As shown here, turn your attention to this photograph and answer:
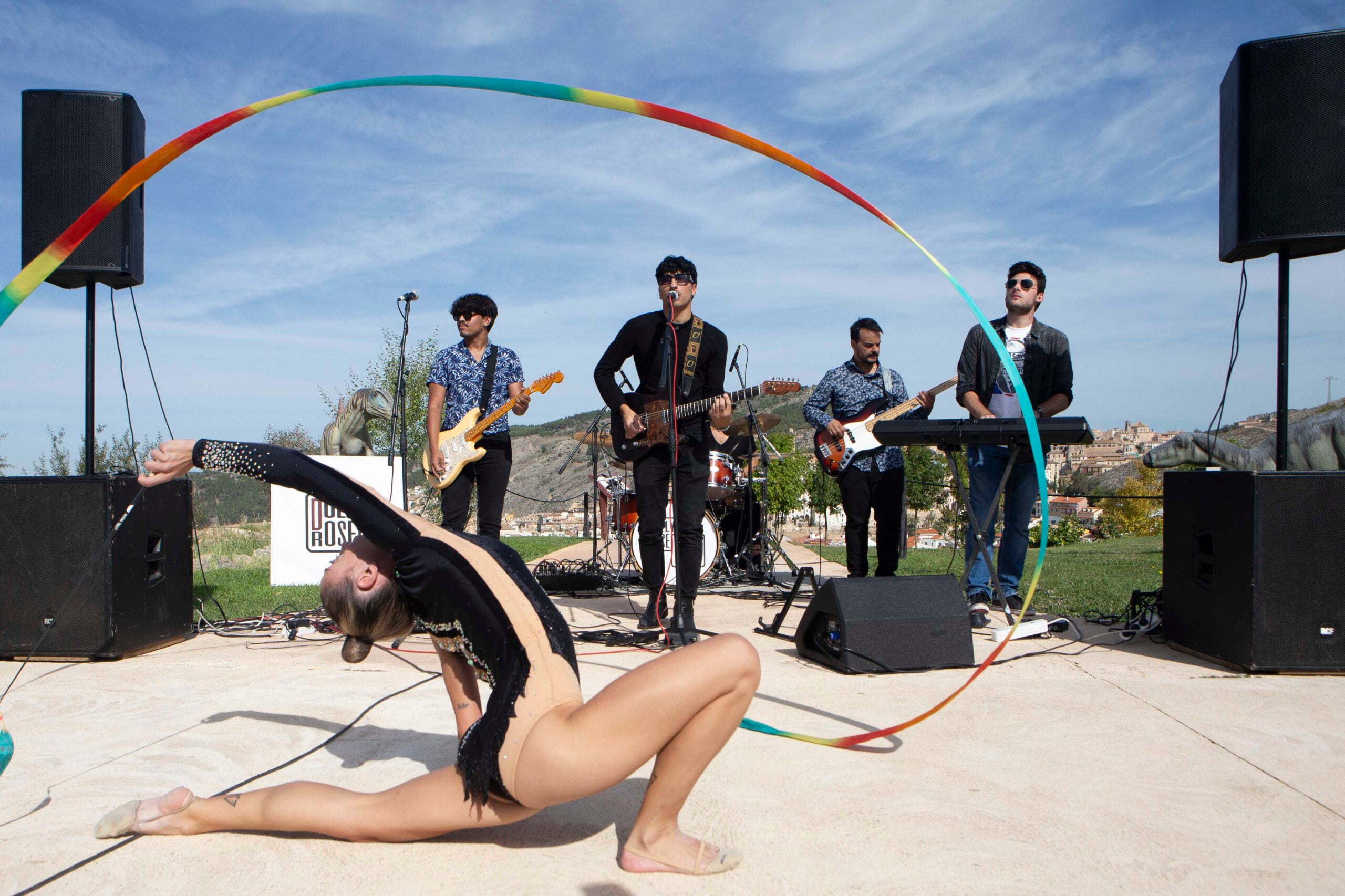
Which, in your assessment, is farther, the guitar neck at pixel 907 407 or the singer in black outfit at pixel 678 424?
the guitar neck at pixel 907 407

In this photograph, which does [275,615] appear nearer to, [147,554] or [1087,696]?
[147,554]

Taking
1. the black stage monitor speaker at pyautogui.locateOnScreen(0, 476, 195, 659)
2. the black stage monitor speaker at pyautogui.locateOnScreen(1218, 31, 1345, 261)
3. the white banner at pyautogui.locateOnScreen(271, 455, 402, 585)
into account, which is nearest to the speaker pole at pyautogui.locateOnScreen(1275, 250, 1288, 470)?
the black stage monitor speaker at pyautogui.locateOnScreen(1218, 31, 1345, 261)

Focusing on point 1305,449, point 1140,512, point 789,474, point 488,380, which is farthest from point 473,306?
point 789,474

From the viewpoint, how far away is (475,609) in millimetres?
1974

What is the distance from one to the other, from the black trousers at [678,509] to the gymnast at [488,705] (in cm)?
261

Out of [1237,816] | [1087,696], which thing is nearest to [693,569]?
[1087,696]

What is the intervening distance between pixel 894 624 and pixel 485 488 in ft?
8.65

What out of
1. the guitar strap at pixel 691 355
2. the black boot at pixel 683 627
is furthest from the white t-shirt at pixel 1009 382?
the black boot at pixel 683 627

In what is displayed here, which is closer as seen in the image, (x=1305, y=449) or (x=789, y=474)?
(x=1305, y=449)

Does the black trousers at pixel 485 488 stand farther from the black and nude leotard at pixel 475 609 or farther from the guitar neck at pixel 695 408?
the black and nude leotard at pixel 475 609

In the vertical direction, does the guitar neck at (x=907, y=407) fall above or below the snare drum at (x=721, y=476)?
above

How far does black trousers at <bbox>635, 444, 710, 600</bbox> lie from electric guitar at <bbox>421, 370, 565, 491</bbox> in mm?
1043

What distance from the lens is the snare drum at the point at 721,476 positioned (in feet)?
24.3

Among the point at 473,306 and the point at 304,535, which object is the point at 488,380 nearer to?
the point at 473,306
